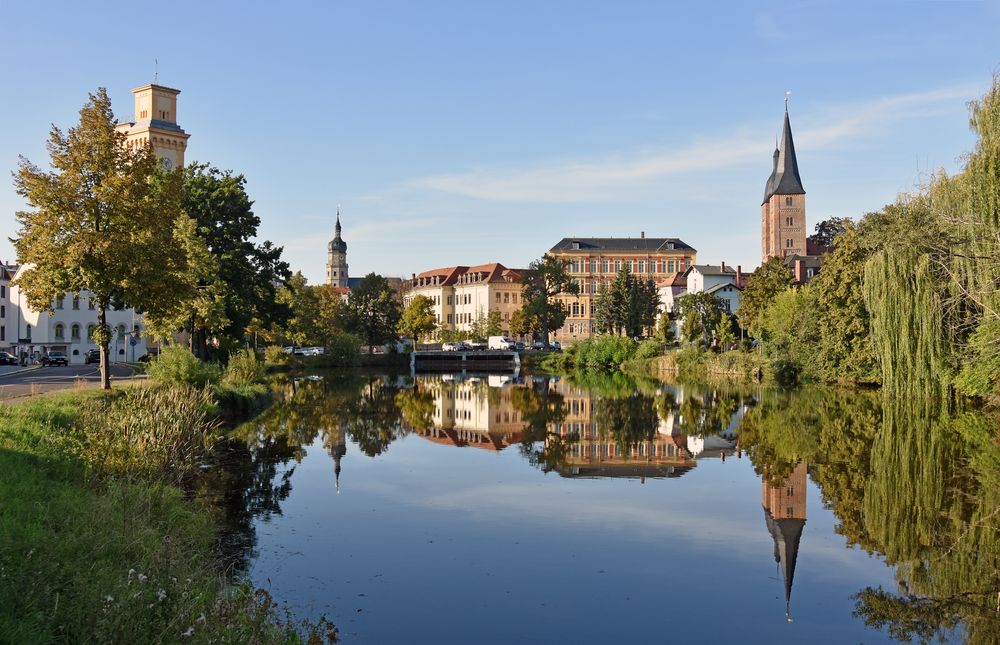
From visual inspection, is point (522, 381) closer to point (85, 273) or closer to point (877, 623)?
point (85, 273)

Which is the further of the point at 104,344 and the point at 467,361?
the point at 467,361

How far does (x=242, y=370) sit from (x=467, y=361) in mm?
52529

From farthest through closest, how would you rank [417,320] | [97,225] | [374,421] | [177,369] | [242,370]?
1. [417,320]
2. [242,370]
3. [374,421]
4. [177,369]
5. [97,225]

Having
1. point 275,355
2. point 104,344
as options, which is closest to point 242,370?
point 104,344

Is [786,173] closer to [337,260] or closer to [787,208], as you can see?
[787,208]

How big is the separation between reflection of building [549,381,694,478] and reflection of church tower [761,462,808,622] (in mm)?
3184

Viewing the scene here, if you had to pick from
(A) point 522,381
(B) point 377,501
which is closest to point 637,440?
(B) point 377,501

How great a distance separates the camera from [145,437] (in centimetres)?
1772

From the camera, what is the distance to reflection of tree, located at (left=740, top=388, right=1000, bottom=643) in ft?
38.7

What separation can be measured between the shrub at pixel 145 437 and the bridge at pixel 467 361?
65.4 m

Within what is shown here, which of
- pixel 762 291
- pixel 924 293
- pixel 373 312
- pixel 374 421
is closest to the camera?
pixel 924 293

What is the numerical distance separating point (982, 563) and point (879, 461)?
10297 millimetres

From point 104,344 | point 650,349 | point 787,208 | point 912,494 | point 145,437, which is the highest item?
point 787,208

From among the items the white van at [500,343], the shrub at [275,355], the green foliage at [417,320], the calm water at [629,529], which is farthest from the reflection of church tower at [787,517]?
the green foliage at [417,320]
